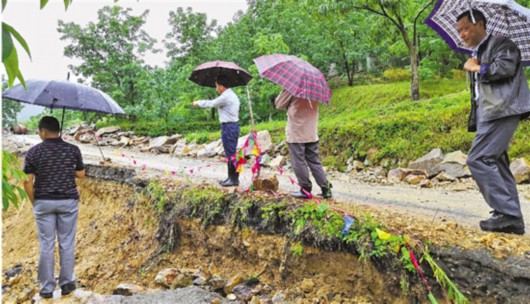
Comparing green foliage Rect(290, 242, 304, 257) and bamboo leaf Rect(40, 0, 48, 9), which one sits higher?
bamboo leaf Rect(40, 0, 48, 9)

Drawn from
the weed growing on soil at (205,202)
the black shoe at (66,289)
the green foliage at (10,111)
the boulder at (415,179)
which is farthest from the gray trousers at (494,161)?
the green foliage at (10,111)

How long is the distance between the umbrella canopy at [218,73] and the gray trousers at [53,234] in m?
2.77

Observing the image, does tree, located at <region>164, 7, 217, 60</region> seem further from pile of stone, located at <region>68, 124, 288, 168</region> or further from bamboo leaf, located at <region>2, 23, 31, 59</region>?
bamboo leaf, located at <region>2, 23, 31, 59</region>

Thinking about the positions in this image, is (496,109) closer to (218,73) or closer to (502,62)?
(502,62)

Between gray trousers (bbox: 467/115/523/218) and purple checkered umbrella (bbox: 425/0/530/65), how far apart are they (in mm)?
736

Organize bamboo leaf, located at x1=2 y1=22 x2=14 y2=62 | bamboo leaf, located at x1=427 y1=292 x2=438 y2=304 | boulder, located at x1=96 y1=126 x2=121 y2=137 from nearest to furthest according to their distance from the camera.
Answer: bamboo leaf, located at x1=2 y1=22 x2=14 y2=62 < bamboo leaf, located at x1=427 y1=292 x2=438 y2=304 < boulder, located at x1=96 y1=126 x2=121 y2=137

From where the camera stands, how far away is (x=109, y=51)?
906 inches

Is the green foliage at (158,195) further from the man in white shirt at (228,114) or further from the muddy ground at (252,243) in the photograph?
the man in white shirt at (228,114)

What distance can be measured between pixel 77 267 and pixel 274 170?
524 cm

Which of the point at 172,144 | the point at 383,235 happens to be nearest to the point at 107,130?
the point at 172,144

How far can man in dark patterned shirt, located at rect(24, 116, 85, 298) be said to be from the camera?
4.11 m

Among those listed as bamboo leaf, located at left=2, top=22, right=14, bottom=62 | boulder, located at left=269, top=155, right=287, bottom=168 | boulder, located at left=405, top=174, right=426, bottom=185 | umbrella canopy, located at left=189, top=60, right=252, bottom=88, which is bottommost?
boulder, located at left=405, top=174, right=426, bottom=185

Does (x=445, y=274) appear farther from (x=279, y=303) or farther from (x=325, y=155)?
(x=325, y=155)

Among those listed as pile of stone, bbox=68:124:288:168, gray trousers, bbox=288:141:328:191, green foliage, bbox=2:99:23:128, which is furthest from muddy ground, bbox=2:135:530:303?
green foliage, bbox=2:99:23:128
